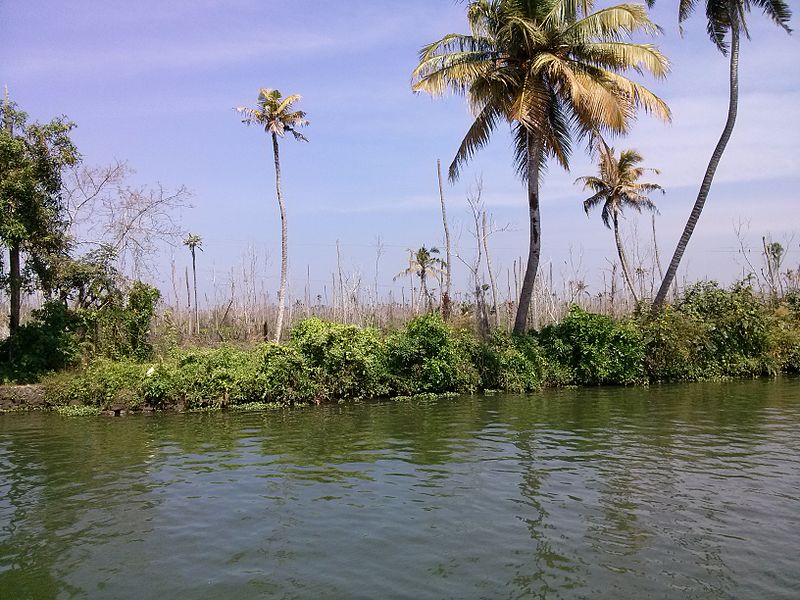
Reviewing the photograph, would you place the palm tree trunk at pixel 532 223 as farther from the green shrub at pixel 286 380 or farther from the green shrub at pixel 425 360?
the green shrub at pixel 286 380

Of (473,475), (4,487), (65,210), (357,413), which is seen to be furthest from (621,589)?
(65,210)

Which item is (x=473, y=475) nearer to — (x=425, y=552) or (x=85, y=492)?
(x=425, y=552)

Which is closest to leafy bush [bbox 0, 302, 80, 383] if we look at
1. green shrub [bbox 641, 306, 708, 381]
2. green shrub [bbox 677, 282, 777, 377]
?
green shrub [bbox 641, 306, 708, 381]

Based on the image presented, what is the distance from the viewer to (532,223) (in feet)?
59.4

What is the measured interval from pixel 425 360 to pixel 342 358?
213cm

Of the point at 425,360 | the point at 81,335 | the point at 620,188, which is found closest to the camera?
the point at 425,360

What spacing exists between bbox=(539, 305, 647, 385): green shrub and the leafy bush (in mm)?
12673

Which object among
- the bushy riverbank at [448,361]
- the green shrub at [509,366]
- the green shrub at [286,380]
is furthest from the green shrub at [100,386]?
the green shrub at [509,366]

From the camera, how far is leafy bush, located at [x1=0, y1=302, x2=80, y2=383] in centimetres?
1664

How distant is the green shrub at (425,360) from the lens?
53.2 ft

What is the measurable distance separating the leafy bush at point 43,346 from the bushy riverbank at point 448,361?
0.68m

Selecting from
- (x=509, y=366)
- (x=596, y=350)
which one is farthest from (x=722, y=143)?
(x=509, y=366)

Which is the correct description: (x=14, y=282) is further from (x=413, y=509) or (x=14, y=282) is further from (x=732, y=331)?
(x=732, y=331)

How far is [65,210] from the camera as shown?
17.8m
